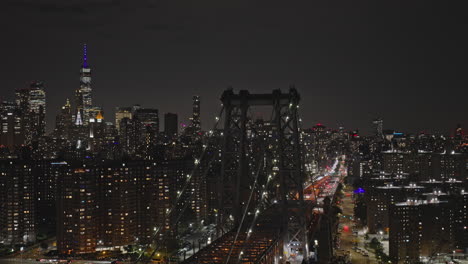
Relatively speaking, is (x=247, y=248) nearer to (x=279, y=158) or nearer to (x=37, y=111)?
(x=279, y=158)

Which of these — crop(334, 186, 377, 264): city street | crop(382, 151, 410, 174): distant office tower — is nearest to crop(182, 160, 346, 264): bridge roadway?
crop(334, 186, 377, 264): city street

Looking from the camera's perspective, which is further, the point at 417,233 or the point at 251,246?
the point at 417,233

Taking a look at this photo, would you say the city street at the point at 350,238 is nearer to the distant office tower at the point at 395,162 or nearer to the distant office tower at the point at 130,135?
the distant office tower at the point at 395,162

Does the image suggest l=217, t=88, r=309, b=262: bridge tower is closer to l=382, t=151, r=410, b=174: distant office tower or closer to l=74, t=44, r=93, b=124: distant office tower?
l=382, t=151, r=410, b=174: distant office tower

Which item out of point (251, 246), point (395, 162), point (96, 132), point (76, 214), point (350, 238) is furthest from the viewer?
point (96, 132)

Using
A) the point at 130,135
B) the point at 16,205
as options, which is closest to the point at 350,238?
the point at 16,205
